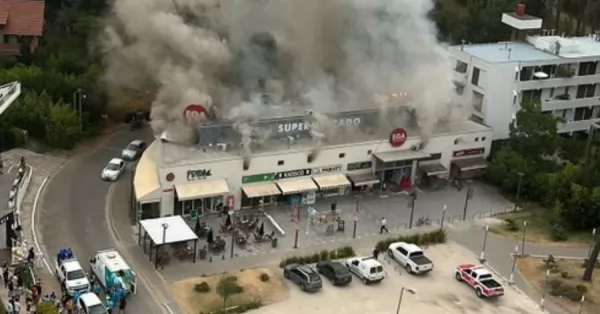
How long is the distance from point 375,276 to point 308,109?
1334 centimetres

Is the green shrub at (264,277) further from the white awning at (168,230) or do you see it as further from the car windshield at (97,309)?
the car windshield at (97,309)

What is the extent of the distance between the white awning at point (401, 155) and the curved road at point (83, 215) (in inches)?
525

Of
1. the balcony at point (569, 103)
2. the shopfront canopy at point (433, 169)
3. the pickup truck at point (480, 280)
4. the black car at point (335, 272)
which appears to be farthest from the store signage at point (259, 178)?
the balcony at point (569, 103)

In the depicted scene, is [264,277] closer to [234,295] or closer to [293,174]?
[234,295]

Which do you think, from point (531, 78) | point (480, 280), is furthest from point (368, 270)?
point (531, 78)

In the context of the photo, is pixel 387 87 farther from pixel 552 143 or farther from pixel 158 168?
pixel 158 168

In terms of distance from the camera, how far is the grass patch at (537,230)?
4153 cm

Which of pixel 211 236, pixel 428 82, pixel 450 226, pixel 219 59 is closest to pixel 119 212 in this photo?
pixel 211 236

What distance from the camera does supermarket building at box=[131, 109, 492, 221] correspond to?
40.4 m

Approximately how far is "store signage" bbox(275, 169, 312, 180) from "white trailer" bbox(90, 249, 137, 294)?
34.6 feet

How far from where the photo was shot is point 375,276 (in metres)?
35.6

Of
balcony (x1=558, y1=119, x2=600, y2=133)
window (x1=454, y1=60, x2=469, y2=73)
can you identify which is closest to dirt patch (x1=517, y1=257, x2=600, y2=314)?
balcony (x1=558, y1=119, x2=600, y2=133)

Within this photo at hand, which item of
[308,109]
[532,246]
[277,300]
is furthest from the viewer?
[308,109]

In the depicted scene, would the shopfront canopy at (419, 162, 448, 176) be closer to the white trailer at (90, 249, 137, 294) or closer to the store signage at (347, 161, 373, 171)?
the store signage at (347, 161, 373, 171)
